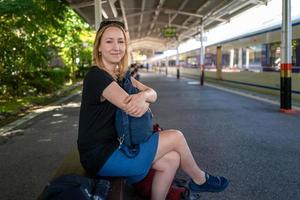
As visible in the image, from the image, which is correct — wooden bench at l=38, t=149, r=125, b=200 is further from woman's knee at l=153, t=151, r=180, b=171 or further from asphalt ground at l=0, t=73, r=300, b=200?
asphalt ground at l=0, t=73, r=300, b=200

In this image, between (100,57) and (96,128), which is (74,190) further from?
(100,57)

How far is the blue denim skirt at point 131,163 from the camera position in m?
3.21

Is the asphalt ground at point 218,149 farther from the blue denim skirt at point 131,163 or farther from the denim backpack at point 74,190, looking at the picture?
the denim backpack at point 74,190

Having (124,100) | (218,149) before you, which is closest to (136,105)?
(124,100)

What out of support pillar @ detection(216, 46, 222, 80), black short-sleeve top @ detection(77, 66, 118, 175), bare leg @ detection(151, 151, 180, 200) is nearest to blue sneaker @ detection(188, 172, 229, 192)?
A: bare leg @ detection(151, 151, 180, 200)

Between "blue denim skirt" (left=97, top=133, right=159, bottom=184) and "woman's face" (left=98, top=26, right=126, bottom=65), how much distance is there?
744mm

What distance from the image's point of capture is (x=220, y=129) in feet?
27.5

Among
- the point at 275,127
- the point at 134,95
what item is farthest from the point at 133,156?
the point at 275,127

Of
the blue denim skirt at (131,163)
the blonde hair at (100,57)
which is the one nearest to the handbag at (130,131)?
the blue denim skirt at (131,163)

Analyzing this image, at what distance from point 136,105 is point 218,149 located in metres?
3.59

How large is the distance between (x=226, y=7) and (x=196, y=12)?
5356 mm

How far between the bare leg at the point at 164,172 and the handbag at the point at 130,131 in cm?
28

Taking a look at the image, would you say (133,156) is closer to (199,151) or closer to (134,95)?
(134,95)

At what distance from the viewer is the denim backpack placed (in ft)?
8.78
